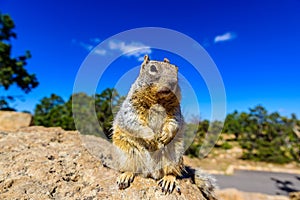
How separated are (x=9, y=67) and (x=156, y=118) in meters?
15.1

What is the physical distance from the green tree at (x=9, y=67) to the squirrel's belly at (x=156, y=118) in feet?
47.8

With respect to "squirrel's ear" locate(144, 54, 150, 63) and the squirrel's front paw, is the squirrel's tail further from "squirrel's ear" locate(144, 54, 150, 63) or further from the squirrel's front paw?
"squirrel's ear" locate(144, 54, 150, 63)

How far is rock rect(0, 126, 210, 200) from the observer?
2592 millimetres

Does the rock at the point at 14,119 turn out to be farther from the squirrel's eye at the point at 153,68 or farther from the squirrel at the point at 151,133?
the squirrel's eye at the point at 153,68

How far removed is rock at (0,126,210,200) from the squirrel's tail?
19cm

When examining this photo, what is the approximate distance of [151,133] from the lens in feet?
8.82

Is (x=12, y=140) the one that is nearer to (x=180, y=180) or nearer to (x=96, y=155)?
(x=96, y=155)

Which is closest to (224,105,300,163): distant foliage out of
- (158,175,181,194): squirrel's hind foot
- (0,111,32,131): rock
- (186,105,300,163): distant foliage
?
(186,105,300,163): distant foliage

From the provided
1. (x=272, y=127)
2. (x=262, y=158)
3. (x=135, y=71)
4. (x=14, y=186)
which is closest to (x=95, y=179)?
(x=14, y=186)

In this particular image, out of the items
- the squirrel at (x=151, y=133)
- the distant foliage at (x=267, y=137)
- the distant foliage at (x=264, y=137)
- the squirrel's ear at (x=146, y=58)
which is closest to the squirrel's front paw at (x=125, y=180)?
the squirrel at (x=151, y=133)

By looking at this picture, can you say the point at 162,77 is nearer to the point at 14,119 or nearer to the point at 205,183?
the point at 205,183

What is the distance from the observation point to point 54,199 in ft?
8.13

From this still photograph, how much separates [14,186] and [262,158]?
17643 millimetres

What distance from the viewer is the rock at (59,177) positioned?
259 cm
